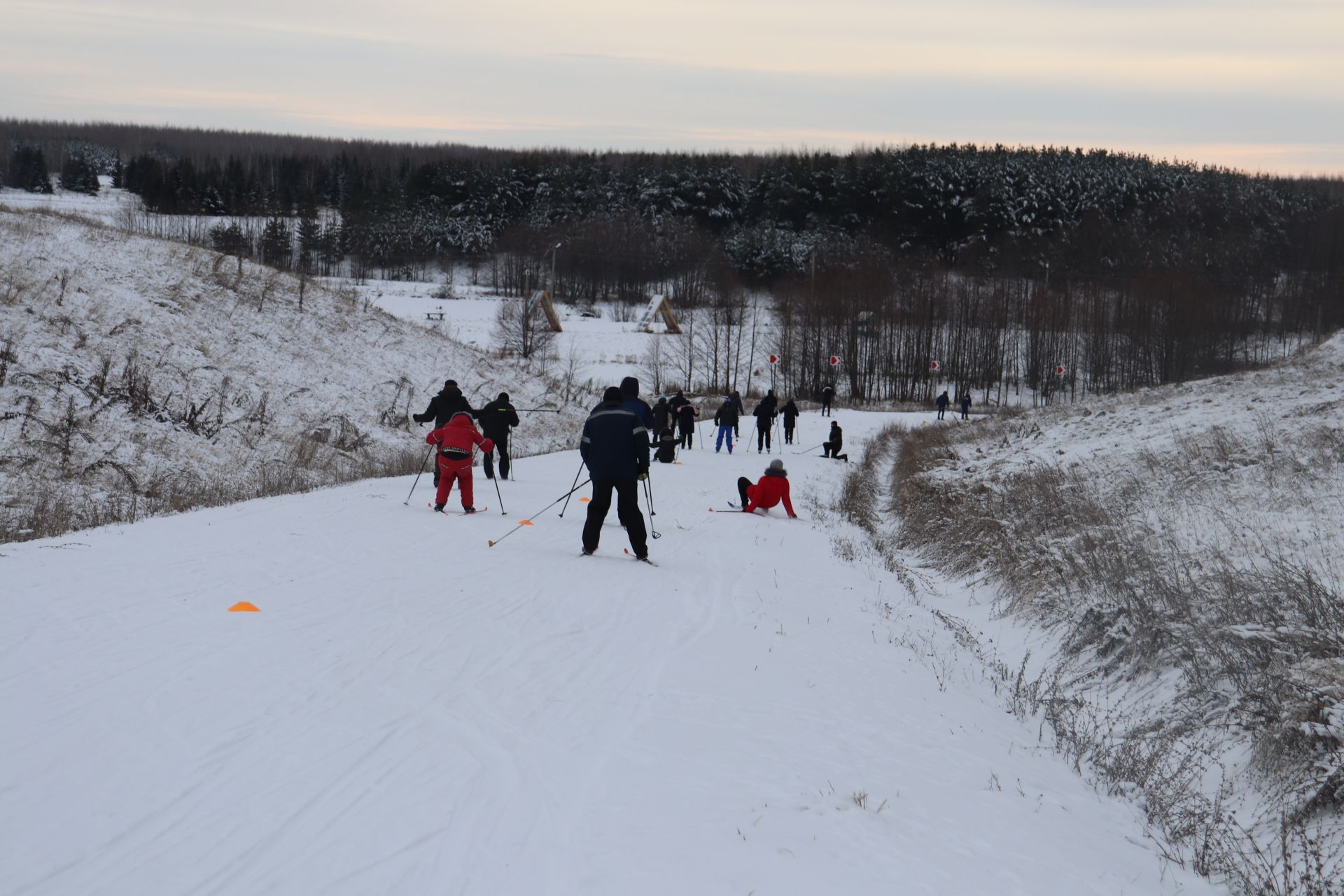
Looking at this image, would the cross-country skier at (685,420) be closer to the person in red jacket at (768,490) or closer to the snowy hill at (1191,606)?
the snowy hill at (1191,606)

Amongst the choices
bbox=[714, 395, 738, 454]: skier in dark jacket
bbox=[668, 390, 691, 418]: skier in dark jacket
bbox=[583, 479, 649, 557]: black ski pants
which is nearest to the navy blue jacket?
bbox=[583, 479, 649, 557]: black ski pants

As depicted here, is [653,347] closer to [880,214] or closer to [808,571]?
[880,214]

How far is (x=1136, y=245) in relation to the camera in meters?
90.4

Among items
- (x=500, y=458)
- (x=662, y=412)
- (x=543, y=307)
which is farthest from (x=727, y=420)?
(x=543, y=307)

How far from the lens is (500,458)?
1792cm

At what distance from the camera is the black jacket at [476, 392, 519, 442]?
685 inches

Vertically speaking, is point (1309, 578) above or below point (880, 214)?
below

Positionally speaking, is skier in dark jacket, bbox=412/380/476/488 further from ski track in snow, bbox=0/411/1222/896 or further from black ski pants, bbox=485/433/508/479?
ski track in snow, bbox=0/411/1222/896

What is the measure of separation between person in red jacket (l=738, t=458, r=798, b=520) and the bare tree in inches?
1496

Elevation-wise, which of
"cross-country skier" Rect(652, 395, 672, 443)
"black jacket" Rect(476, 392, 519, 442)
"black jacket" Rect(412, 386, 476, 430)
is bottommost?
"cross-country skier" Rect(652, 395, 672, 443)

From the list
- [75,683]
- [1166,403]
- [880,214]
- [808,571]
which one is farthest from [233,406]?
[880,214]

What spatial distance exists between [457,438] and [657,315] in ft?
222

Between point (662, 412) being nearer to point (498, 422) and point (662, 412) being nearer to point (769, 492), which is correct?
point (498, 422)

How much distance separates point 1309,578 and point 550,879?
725 centimetres
